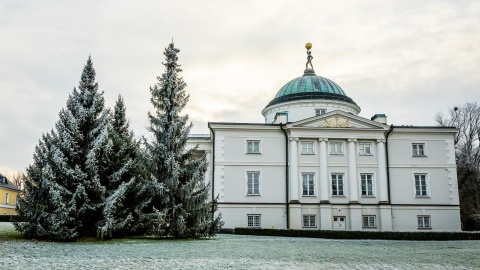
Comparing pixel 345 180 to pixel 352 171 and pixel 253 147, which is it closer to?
pixel 352 171

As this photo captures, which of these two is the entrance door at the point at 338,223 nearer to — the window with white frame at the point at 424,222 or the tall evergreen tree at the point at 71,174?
the window with white frame at the point at 424,222

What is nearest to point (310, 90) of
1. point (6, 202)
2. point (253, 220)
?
point (253, 220)

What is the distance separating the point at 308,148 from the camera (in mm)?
36719

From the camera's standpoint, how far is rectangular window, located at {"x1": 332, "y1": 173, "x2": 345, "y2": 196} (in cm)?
3612

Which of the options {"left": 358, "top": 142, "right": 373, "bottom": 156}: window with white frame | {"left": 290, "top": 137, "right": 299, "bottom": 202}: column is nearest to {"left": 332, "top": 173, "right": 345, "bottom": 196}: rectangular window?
{"left": 358, "top": 142, "right": 373, "bottom": 156}: window with white frame

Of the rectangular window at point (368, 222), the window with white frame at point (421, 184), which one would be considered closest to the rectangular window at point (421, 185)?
the window with white frame at point (421, 184)

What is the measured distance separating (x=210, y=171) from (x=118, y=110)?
41.7 feet

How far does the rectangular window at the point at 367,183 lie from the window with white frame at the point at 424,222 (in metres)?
4.45

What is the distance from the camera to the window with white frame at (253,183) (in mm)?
35969

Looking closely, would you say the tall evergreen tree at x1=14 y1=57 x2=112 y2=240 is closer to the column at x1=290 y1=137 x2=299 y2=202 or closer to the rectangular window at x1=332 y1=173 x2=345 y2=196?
the column at x1=290 y1=137 x2=299 y2=202

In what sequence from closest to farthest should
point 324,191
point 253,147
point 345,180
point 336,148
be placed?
point 324,191 → point 345,180 → point 253,147 → point 336,148

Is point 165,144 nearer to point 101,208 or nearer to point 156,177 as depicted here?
point 156,177

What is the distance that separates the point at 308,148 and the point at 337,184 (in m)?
3.72

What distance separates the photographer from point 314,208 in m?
35.5
